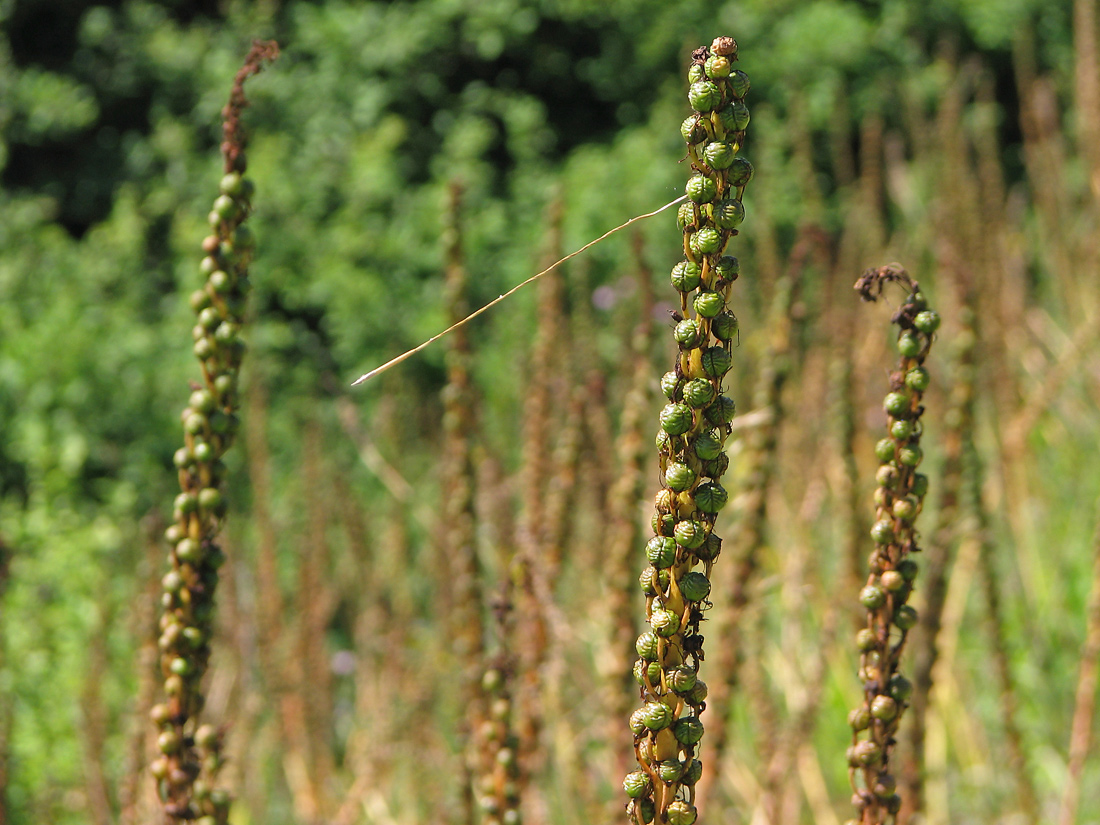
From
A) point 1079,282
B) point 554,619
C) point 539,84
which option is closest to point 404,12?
point 539,84

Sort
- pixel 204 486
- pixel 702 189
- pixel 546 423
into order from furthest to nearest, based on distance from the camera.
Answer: pixel 546 423 < pixel 204 486 < pixel 702 189

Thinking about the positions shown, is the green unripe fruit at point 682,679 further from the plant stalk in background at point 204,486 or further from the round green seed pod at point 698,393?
the plant stalk in background at point 204,486

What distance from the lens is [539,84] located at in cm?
805

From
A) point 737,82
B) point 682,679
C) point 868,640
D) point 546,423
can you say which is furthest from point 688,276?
point 546,423

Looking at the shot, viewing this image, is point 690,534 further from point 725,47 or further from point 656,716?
point 725,47

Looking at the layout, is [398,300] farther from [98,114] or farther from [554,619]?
[554,619]

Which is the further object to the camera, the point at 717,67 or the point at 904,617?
the point at 904,617

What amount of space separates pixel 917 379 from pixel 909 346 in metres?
0.03

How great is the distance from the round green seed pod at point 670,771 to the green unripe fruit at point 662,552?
0.13 m

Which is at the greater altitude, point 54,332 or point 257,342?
point 257,342

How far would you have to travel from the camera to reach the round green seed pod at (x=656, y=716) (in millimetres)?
679

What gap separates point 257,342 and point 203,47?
242 cm

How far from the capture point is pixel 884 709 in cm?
87

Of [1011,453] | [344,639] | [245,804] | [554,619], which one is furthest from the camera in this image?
[344,639]
